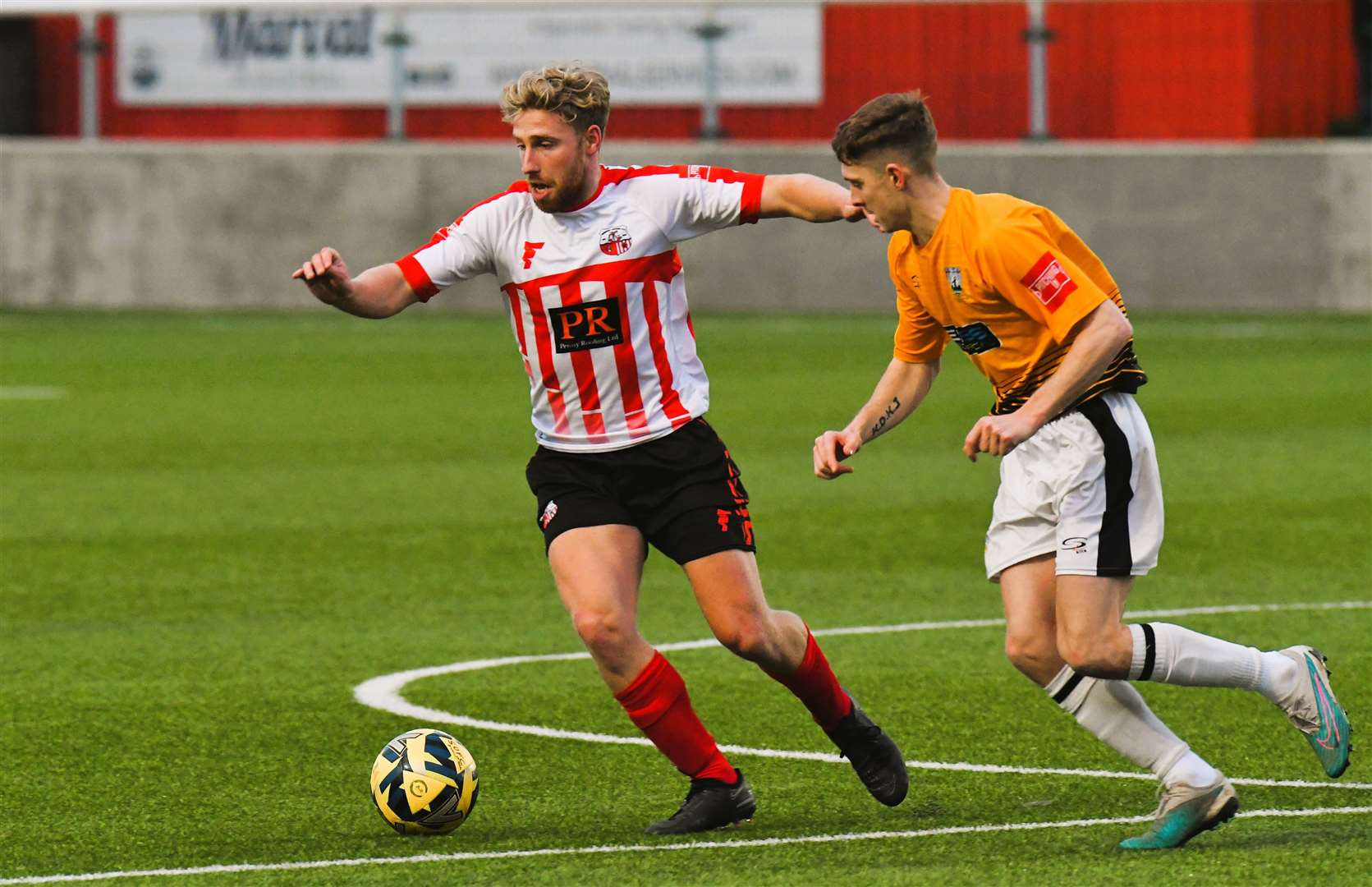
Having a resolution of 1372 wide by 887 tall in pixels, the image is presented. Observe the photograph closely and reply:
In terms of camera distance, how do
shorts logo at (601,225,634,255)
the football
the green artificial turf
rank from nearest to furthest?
the green artificial turf → the football → shorts logo at (601,225,634,255)

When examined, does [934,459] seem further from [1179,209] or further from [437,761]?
[1179,209]

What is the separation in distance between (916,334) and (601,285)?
83 cm

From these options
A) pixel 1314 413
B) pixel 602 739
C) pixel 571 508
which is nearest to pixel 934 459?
pixel 1314 413

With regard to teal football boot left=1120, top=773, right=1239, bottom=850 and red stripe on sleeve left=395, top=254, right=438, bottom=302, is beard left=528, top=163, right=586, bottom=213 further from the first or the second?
teal football boot left=1120, top=773, right=1239, bottom=850

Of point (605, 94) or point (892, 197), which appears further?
point (605, 94)

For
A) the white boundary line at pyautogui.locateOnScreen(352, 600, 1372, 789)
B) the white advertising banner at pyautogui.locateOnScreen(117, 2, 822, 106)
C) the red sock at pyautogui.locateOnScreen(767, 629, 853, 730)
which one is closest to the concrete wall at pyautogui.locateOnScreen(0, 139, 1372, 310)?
the white advertising banner at pyautogui.locateOnScreen(117, 2, 822, 106)

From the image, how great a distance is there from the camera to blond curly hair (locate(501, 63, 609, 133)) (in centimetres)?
638

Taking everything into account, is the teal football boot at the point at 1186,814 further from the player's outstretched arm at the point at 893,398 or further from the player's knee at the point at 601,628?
the player's knee at the point at 601,628

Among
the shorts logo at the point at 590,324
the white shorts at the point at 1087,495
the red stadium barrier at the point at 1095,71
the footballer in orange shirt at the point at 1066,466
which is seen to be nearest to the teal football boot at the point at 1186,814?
the footballer in orange shirt at the point at 1066,466

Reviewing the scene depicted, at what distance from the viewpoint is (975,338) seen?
242 inches

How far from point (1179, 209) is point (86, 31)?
1213 centimetres

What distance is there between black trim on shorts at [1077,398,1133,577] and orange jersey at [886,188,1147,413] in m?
0.06

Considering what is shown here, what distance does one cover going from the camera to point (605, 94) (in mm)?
6512

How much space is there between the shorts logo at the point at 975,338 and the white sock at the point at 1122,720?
0.81m
